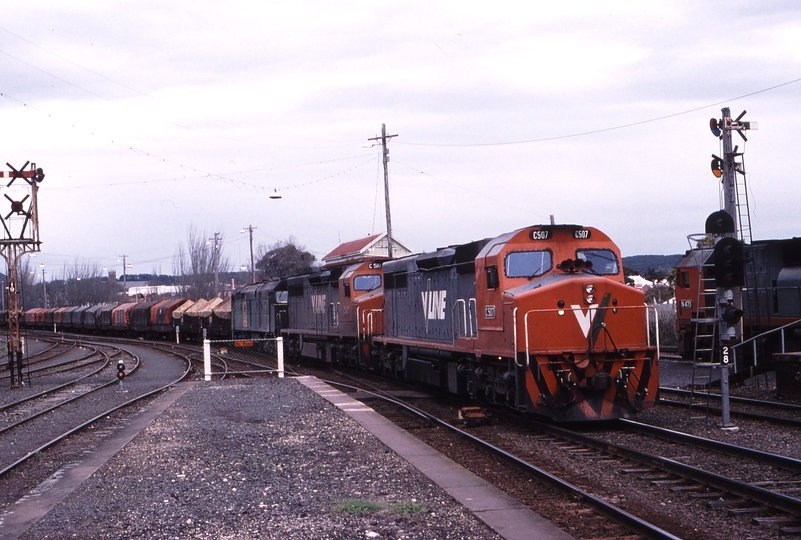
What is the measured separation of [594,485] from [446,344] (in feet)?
25.3

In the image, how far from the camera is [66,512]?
7945mm

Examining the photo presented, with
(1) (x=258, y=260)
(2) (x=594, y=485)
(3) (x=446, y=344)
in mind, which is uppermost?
(1) (x=258, y=260)

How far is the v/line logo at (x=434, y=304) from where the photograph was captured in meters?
17.3

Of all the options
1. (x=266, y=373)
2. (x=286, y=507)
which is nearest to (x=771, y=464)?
(x=286, y=507)

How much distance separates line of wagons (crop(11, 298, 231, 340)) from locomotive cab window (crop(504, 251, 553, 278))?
25626 mm

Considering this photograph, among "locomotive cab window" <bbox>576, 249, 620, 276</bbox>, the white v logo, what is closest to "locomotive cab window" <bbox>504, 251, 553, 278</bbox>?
"locomotive cab window" <bbox>576, 249, 620, 276</bbox>

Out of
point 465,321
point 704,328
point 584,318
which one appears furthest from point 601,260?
point 704,328

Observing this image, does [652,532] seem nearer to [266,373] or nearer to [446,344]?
[446,344]

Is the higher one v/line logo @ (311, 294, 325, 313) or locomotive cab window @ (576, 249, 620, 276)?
locomotive cab window @ (576, 249, 620, 276)

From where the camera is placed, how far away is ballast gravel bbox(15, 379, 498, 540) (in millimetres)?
7137

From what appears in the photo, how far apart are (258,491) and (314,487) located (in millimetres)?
592

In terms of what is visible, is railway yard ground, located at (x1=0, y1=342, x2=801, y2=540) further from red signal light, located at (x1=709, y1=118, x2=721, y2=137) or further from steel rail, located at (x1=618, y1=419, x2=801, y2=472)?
red signal light, located at (x1=709, y1=118, x2=721, y2=137)

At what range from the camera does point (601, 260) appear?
543 inches

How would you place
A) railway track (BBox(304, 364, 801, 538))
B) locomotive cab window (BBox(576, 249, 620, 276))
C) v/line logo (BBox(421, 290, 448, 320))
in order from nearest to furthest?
railway track (BBox(304, 364, 801, 538)) < locomotive cab window (BBox(576, 249, 620, 276)) < v/line logo (BBox(421, 290, 448, 320))
